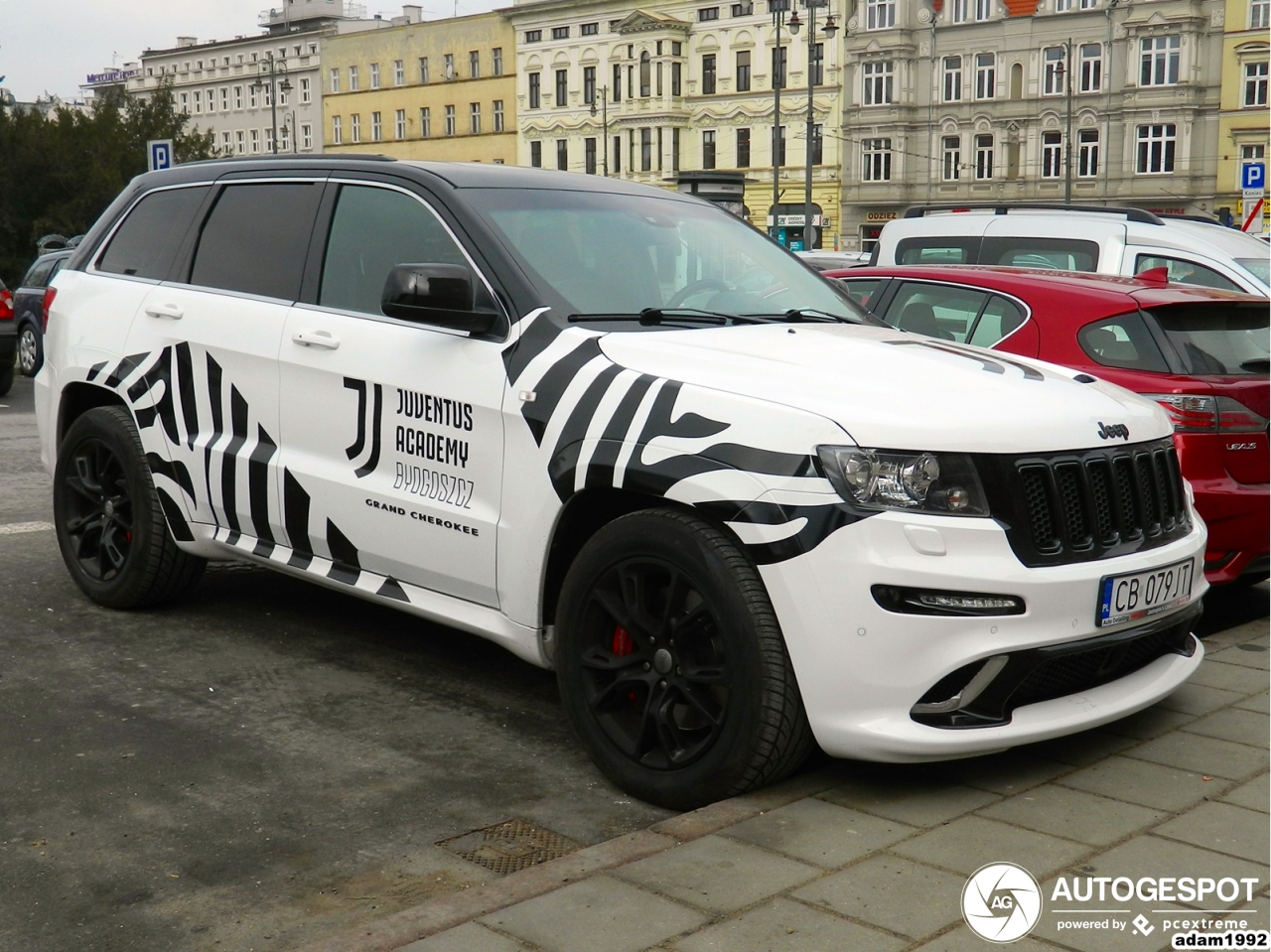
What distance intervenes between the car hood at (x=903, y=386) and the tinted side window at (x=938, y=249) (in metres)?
6.14

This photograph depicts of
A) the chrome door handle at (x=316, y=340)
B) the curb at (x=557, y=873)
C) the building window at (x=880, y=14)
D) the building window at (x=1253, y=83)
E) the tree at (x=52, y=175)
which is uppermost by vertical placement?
the building window at (x=880, y=14)

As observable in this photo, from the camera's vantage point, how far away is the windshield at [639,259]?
187 inches

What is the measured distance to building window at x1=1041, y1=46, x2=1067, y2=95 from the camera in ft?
202

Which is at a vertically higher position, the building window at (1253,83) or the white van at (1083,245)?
the building window at (1253,83)

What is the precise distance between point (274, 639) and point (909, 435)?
313 cm

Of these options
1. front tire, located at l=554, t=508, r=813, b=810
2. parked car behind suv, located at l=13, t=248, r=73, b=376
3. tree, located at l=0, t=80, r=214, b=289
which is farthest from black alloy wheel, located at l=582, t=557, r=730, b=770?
tree, located at l=0, t=80, r=214, b=289

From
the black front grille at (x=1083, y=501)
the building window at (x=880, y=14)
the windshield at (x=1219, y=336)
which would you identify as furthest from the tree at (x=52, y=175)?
the building window at (x=880, y=14)

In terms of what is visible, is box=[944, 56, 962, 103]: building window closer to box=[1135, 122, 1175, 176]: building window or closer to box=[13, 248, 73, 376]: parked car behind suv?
box=[1135, 122, 1175, 176]: building window

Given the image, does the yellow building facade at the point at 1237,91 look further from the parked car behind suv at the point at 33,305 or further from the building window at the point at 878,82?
the parked car behind suv at the point at 33,305

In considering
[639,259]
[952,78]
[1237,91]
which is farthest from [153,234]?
[952,78]

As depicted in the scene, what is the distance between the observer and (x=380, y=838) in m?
3.94

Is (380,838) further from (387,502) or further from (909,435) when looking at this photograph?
(909,435)

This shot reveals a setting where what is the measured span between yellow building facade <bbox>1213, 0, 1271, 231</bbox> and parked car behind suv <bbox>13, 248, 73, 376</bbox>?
49429 millimetres

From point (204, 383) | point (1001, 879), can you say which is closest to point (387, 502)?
point (204, 383)
